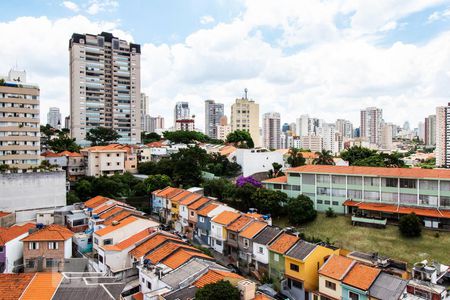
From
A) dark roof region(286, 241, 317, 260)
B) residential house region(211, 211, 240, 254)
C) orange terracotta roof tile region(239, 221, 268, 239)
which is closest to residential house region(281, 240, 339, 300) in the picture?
dark roof region(286, 241, 317, 260)

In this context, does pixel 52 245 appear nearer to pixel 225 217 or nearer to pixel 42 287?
pixel 42 287

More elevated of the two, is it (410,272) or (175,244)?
(175,244)

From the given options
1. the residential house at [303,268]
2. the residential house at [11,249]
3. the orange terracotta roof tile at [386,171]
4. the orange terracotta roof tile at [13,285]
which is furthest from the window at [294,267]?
the residential house at [11,249]

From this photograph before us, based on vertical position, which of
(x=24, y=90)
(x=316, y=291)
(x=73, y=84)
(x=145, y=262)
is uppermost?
(x=73, y=84)

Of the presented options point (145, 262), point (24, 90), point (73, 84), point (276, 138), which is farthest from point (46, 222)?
point (276, 138)

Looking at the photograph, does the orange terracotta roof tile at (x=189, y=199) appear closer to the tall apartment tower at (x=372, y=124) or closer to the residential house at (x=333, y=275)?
the residential house at (x=333, y=275)

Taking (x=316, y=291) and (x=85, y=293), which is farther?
(x=316, y=291)

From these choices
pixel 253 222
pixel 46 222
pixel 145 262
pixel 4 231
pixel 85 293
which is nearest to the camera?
pixel 85 293

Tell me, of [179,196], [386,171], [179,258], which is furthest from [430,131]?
[179,258]

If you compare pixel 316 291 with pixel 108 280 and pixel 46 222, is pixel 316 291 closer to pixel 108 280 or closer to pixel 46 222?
pixel 108 280
